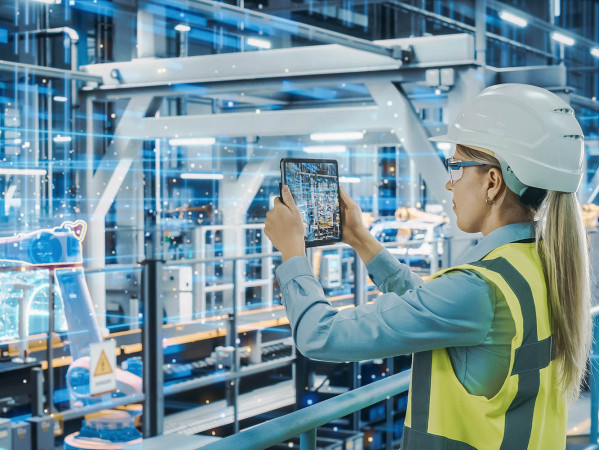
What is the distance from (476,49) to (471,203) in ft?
19.1

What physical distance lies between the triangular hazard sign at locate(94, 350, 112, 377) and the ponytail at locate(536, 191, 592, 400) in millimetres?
4128

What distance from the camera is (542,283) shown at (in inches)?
46.4

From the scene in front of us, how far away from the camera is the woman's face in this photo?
4.06 feet

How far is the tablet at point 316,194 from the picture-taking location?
52.2 inches

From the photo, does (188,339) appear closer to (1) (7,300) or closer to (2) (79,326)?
(2) (79,326)

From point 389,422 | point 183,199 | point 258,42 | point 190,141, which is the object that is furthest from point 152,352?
point 258,42

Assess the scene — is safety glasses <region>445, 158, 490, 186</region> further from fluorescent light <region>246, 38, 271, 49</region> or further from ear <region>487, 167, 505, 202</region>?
fluorescent light <region>246, 38, 271, 49</region>

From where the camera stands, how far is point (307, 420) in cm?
143

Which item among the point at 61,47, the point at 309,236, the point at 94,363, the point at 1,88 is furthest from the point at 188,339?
the point at 309,236

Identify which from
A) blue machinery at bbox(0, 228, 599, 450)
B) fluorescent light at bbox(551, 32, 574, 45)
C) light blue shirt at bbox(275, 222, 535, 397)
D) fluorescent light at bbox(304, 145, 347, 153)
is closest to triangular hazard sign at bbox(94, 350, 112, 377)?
blue machinery at bbox(0, 228, 599, 450)

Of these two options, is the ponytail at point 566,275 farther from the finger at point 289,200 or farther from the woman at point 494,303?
the finger at point 289,200

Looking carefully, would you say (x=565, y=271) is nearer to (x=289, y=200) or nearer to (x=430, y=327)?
(x=430, y=327)

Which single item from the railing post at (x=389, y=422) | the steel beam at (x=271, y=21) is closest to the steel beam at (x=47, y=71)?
the steel beam at (x=271, y=21)

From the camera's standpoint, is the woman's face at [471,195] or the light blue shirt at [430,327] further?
the woman's face at [471,195]
